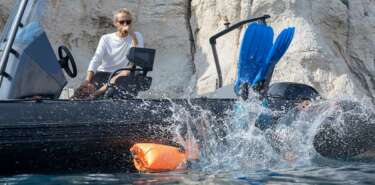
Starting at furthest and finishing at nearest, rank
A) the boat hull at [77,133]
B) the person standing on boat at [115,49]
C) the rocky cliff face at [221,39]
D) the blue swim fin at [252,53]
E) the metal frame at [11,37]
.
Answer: the rocky cliff face at [221,39]
the person standing on boat at [115,49]
the blue swim fin at [252,53]
the metal frame at [11,37]
the boat hull at [77,133]

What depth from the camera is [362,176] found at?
546 centimetres

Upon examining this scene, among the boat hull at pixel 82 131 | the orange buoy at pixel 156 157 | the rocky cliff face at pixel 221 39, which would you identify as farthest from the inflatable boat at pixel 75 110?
the rocky cliff face at pixel 221 39

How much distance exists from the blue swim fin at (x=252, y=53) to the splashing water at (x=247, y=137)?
1.09 feet

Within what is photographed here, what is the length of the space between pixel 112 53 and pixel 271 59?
5.18 ft

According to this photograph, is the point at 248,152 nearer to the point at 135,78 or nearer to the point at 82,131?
the point at 135,78

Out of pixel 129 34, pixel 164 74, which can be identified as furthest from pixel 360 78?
pixel 129 34

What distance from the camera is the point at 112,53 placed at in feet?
24.0

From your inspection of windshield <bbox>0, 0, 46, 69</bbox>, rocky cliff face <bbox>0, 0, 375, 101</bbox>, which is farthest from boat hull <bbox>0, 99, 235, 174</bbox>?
rocky cliff face <bbox>0, 0, 375, 101</bbox>

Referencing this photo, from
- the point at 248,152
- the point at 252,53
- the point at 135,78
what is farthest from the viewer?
the point at 252,53

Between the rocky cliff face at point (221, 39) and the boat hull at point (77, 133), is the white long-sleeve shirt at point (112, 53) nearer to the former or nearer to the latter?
the boat hull at point (77, 133)

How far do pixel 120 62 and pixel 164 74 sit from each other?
5.92 m

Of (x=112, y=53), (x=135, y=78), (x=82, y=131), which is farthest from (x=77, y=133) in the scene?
(x=112, y=53)

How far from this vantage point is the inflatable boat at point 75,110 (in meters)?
5.68

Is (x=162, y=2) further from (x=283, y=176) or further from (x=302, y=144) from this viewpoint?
(x=283, y=176)
